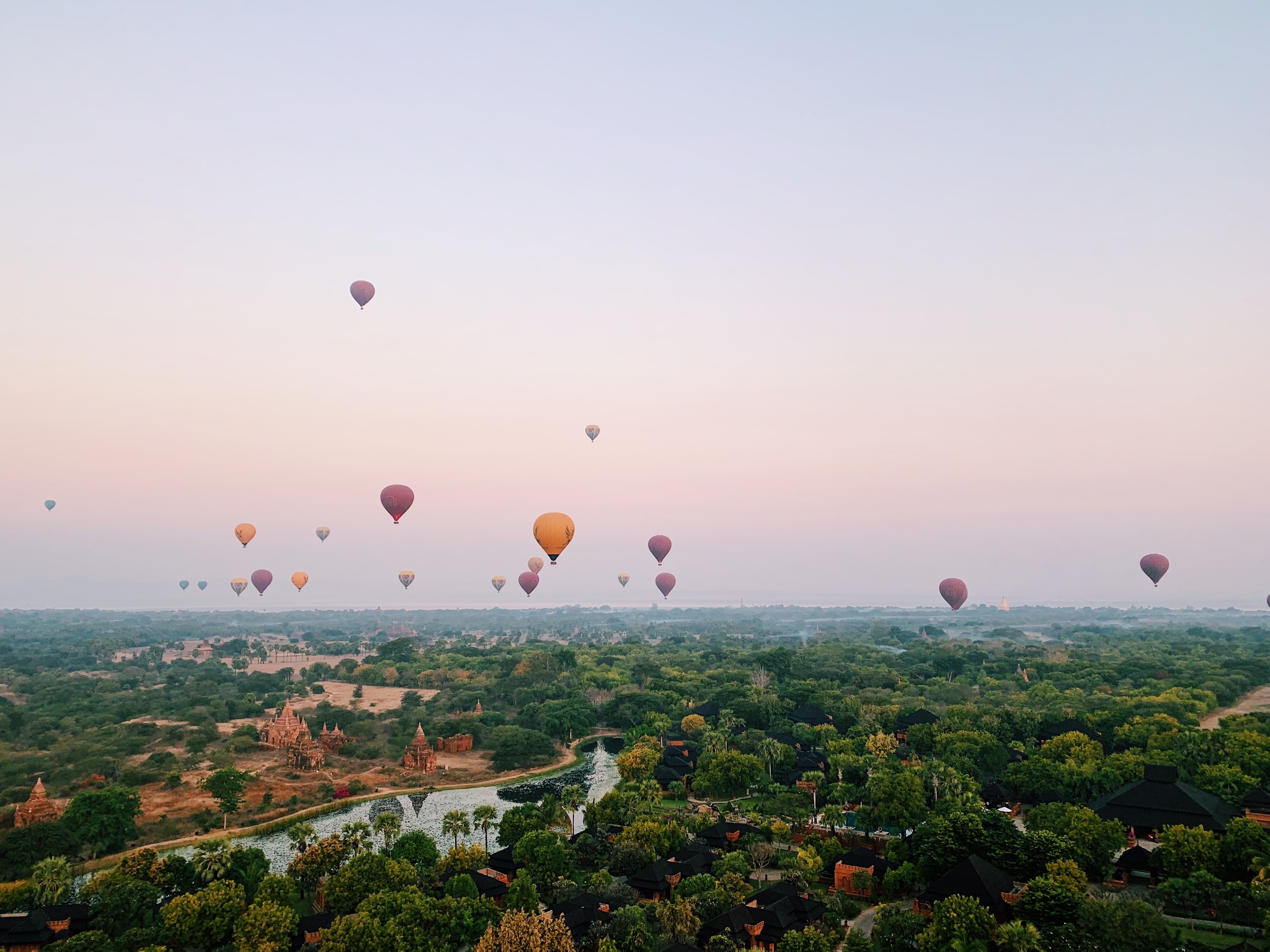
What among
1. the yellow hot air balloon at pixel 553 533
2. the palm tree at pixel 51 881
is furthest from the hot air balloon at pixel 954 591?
the palm tree at pixel 51 881

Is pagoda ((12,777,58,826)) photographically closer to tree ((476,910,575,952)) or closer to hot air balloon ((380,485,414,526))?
hot air balloon ((380,485,414,526))

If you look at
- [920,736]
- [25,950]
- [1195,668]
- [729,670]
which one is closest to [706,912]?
[25,950]

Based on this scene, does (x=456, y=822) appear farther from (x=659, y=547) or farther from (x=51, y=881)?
(x=659, y=547)

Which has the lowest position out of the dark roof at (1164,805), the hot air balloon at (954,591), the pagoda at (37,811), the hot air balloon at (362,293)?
the pagoda at (37,811)

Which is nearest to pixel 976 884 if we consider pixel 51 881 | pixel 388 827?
pixel 388 827

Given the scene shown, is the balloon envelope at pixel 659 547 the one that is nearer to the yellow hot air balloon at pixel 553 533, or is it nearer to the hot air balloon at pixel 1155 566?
the yellow hot air balloon at pixel 553 533

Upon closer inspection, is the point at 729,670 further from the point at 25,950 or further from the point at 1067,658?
the point at 25,950
